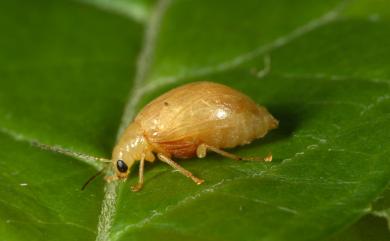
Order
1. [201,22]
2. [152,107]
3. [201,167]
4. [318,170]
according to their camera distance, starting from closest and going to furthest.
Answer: [318,170] < [201,167] < [152,107] < [201,22]

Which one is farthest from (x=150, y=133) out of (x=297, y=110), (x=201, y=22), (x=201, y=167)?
(x=201, y=22)

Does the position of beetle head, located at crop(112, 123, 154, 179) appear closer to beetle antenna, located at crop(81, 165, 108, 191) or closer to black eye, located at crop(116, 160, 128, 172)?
black eye, located at crop(116, 160, 128, 172)

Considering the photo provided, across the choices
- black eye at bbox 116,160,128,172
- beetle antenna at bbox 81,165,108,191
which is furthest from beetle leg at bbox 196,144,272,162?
beetle antenna at bbox 81,165,108,191

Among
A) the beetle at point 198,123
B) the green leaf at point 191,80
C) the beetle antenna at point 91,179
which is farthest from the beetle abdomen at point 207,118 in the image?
the beetle antenna at point 91,179

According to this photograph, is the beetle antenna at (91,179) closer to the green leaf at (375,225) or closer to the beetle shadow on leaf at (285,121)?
the beetle shadow on leaf at (285,121)

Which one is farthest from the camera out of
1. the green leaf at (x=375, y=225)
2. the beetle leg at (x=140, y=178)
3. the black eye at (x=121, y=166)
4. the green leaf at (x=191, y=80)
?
the black eye at (x=121, y=166)

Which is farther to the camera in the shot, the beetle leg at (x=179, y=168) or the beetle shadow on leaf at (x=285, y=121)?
the beetle shadow on leaf at (x=285, y=121)

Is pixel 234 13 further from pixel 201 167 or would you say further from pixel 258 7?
pixel 201 167
